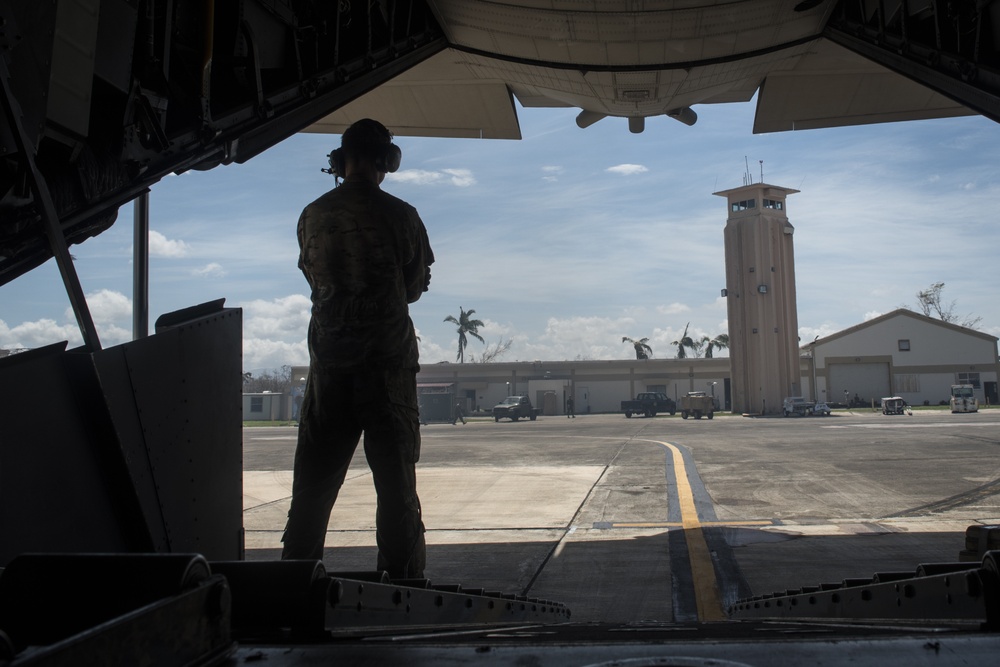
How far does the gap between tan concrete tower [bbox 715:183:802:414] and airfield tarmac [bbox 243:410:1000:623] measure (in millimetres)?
38912

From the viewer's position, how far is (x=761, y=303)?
52.7m

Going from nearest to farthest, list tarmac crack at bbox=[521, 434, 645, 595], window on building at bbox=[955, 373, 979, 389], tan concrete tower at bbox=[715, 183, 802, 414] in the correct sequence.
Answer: tarmac crack at bbox=[521, 434, 645, 595], tan concrete tower at bbox=[715, 183, 802, 414], window on building at bbox=[955, 373, 979, 389]

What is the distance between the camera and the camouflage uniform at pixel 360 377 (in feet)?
9.60

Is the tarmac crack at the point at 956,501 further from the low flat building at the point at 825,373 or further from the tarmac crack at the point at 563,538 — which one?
the low flat building at the point at 825,373

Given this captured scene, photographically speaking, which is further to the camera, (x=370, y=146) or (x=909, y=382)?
(x=909, y=382)

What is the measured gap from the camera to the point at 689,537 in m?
6.48

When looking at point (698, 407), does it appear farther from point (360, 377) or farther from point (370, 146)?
point (360, 377)

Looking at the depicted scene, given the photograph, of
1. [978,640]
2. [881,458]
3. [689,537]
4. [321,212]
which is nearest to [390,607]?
[978,640]

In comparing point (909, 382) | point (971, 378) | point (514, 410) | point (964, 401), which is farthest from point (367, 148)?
point (971, 378)

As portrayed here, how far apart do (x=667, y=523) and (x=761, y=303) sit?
48819 mm

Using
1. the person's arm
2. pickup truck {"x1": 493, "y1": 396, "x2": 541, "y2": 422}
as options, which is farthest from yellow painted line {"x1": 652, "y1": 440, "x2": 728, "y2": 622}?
pickup truck {"x1": 493, "y1": 396, "x2": 541, "y2": 422}

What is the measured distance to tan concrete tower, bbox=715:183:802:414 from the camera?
52.7 metres

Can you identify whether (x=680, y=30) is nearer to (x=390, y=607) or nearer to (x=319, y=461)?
(x=319, y=461)

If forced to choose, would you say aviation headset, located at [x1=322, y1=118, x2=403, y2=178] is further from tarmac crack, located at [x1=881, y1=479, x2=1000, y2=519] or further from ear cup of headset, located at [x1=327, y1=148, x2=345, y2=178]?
tarmac crack, located at [x1=881, y1=479, x2=1000, y2=519]
